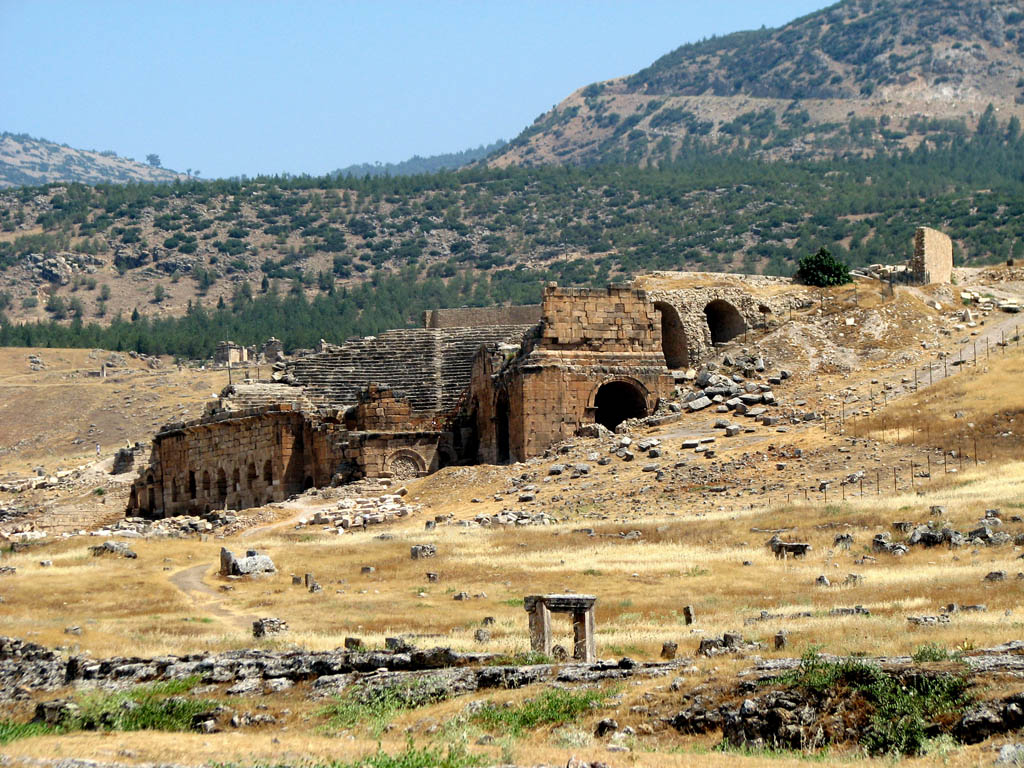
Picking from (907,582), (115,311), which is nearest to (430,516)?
(907,582)

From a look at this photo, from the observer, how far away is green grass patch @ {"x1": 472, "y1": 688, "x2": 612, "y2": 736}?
1596cm

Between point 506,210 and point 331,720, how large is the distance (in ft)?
483

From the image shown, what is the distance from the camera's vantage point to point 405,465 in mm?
45406

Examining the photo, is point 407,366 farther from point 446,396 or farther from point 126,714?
point 126,714

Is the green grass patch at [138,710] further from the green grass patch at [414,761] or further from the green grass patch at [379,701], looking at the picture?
the green grass patch at [414,761]

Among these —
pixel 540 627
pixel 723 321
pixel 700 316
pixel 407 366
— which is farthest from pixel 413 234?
pixel 540 627

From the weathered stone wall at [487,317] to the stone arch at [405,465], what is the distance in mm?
9819

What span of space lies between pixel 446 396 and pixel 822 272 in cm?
1344

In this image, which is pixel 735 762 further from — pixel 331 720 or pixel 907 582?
pixel 907 582

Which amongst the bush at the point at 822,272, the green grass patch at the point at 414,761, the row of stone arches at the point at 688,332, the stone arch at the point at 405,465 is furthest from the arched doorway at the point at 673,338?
the green grass patch at the point at 414,761

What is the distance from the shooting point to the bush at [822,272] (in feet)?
173

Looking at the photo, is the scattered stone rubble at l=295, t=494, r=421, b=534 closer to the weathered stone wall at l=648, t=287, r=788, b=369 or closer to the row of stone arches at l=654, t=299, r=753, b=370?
the row of stone arches at l=654, t=299, r=753, b=370

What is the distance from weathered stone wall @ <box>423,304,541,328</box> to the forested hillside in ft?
179

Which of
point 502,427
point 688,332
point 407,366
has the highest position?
point 688,332
